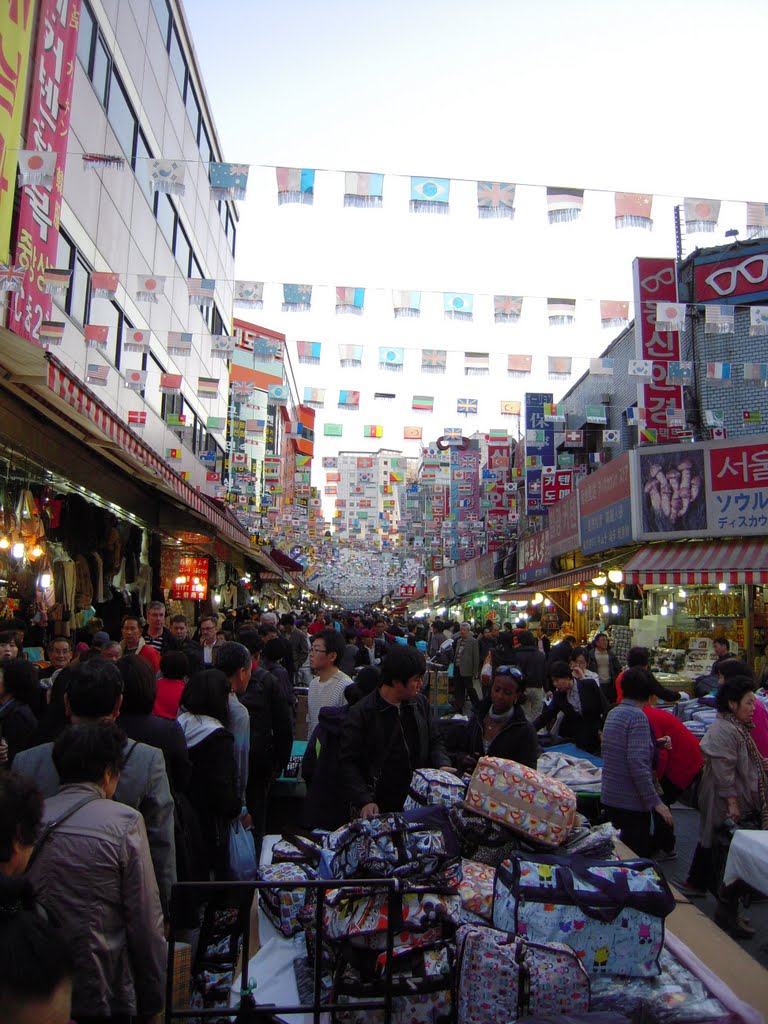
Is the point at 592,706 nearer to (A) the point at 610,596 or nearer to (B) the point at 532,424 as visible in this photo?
(A) the point at 610,596

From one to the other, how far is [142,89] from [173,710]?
54.0 ft

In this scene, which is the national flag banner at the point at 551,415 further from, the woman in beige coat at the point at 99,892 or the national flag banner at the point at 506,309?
the woman in beige coat at the point at 99,892

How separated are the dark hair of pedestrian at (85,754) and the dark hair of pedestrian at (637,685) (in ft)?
13.0

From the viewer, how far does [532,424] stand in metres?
23.8

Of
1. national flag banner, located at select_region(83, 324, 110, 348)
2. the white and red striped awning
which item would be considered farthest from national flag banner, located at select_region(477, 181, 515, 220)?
the white and red striped awning

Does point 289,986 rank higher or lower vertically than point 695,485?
lower

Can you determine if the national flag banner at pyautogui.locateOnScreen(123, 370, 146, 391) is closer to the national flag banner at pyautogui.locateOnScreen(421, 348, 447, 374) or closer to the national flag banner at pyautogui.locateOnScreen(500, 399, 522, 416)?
the national flag banner at pyautogui.locateOnScreen(421, 348, 447, 374)

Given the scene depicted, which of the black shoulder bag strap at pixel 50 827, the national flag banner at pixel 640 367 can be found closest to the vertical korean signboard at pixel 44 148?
the black shoulder bag strap at pixel 50 827

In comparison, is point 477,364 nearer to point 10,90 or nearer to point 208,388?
point 208,388

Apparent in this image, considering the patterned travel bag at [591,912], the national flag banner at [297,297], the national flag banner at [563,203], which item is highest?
the national flag banner at [563,203]

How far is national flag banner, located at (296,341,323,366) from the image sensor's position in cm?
1631

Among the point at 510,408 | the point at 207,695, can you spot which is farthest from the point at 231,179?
the point at 510,408

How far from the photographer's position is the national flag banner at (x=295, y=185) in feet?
33.1

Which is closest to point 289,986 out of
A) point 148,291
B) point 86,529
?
point 86,529
